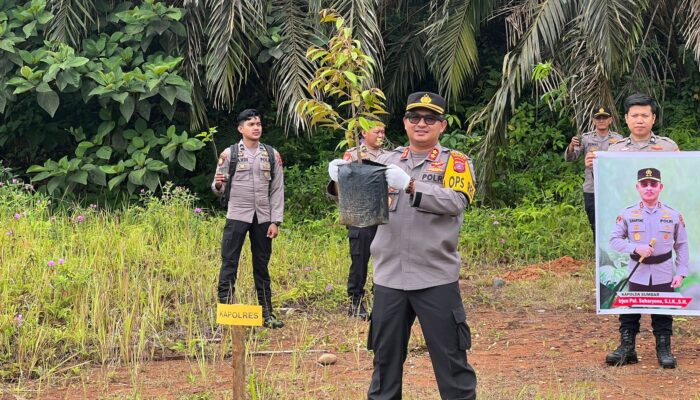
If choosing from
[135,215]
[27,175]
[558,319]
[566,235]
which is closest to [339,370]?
[558,319]

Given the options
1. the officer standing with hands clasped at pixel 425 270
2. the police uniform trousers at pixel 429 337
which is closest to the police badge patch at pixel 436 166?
the officer standing with hands clasped at pixel 425 270

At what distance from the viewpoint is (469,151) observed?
37.6 ft

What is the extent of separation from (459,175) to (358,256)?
3.21 m

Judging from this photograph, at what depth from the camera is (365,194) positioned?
12.6 ft

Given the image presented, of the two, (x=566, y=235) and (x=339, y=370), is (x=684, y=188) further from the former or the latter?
(x=566, y=235)

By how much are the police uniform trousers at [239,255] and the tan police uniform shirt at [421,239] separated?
2830 millimetres

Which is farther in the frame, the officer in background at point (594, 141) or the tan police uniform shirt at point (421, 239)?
the officer in background at point (594, 141)

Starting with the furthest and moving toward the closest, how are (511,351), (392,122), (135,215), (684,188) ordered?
(392,122) → (135,215) → (511,351) → (684,188)

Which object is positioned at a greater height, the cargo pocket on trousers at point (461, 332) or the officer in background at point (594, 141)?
the officer in background at point (594, 141)

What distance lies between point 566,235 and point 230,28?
4.45 metres

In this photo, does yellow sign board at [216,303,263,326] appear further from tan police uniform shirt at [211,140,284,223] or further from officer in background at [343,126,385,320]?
officer in background at [343,126,385,320]

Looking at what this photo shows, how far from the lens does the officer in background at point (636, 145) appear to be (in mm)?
5672

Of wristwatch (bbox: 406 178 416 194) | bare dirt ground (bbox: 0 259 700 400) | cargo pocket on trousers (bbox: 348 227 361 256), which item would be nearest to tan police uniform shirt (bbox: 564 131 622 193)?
bare dirt ground (bbox: 0 259 700 400)

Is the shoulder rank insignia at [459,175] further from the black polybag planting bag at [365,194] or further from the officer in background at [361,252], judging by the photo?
the officer in background at [361,252]
